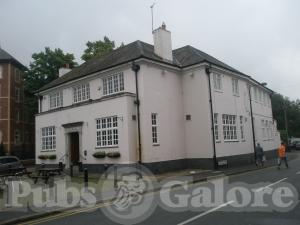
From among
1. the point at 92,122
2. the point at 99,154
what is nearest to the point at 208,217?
the point at 99,154

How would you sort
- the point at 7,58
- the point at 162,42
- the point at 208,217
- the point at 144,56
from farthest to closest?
the point at 7,58
the point at 162,42
the point at 144,56
the point at 208,217

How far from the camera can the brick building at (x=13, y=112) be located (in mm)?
44719

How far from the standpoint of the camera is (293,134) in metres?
77.7

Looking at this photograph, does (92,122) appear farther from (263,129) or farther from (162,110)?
(263,129)

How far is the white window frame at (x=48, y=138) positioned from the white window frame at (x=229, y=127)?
1308 centimetres

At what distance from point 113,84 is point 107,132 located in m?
3.49

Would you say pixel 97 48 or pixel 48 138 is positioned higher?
pixel 97 48

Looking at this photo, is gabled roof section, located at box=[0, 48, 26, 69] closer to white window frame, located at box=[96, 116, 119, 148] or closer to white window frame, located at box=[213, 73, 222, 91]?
white window frame, located at box=[96, 116, 119, 148]

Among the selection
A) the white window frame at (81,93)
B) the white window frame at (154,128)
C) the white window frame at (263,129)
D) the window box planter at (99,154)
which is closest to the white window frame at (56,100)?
the white window frame at (81,93)

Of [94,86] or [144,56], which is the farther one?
[94,86]

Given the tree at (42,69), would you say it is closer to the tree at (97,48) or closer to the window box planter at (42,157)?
the tree at (97,48)


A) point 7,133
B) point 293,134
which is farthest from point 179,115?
point 293,134

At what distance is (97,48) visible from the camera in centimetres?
4047

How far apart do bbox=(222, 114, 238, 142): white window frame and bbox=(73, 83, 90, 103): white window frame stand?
33.7 feet
